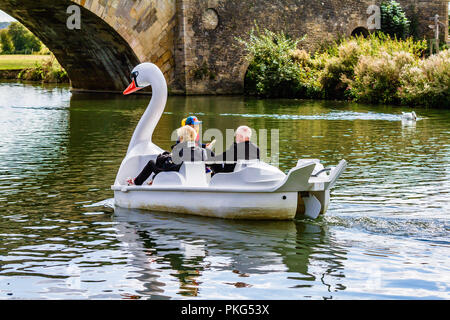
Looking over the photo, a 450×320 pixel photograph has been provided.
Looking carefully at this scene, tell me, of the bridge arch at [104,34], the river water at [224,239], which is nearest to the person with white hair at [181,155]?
the river water at [224,239]

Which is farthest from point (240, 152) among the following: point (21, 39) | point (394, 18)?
point (21, 39)

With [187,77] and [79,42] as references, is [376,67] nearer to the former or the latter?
[187,77]

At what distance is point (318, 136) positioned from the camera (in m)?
13.8

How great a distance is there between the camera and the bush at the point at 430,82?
2002cm

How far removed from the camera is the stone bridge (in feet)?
80.6

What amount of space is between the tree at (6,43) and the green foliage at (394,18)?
4196 cm

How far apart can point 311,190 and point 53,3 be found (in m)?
17.8

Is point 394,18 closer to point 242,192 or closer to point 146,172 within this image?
point 146,172

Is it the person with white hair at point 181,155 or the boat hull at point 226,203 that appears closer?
the boat hull at point 226,203

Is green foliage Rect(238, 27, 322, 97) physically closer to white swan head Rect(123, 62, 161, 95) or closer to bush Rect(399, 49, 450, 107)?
bush Rect(399, 49, 450, 107)

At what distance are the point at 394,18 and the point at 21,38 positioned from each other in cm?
4470

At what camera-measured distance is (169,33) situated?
26.4 m

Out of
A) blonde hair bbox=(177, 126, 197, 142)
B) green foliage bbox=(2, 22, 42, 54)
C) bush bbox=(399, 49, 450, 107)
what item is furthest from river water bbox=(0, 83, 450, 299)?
green foliage bbox=(2, 22, 42, 54)

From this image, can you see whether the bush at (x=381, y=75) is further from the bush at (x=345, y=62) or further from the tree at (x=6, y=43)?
the tree at (x=6, y=43)
